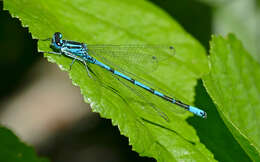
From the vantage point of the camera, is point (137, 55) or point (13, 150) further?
point (137, 55)

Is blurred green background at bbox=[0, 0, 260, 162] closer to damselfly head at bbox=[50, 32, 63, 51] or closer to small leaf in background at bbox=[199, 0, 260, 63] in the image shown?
small leaf in background at bbox=[199, 0, 260, 63]

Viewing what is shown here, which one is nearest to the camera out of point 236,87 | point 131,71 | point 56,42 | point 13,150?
point 13,150

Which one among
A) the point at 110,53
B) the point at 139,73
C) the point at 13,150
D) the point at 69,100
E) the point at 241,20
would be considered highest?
the point at 241,20

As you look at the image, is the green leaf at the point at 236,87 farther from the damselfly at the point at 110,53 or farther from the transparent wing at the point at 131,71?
the transparent wing at the point at 131,71

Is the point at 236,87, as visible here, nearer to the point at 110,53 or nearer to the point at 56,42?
the point at 110,53

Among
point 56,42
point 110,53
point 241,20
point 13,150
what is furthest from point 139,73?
point 241,20

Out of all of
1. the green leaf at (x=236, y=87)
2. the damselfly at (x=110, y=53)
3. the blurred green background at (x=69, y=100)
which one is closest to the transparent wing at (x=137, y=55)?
the damselfly at (x=110, y=53)

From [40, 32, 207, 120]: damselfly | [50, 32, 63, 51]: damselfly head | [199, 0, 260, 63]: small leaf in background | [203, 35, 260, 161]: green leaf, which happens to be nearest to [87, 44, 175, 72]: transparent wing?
[40, 32, 207, 120]: damselfly
